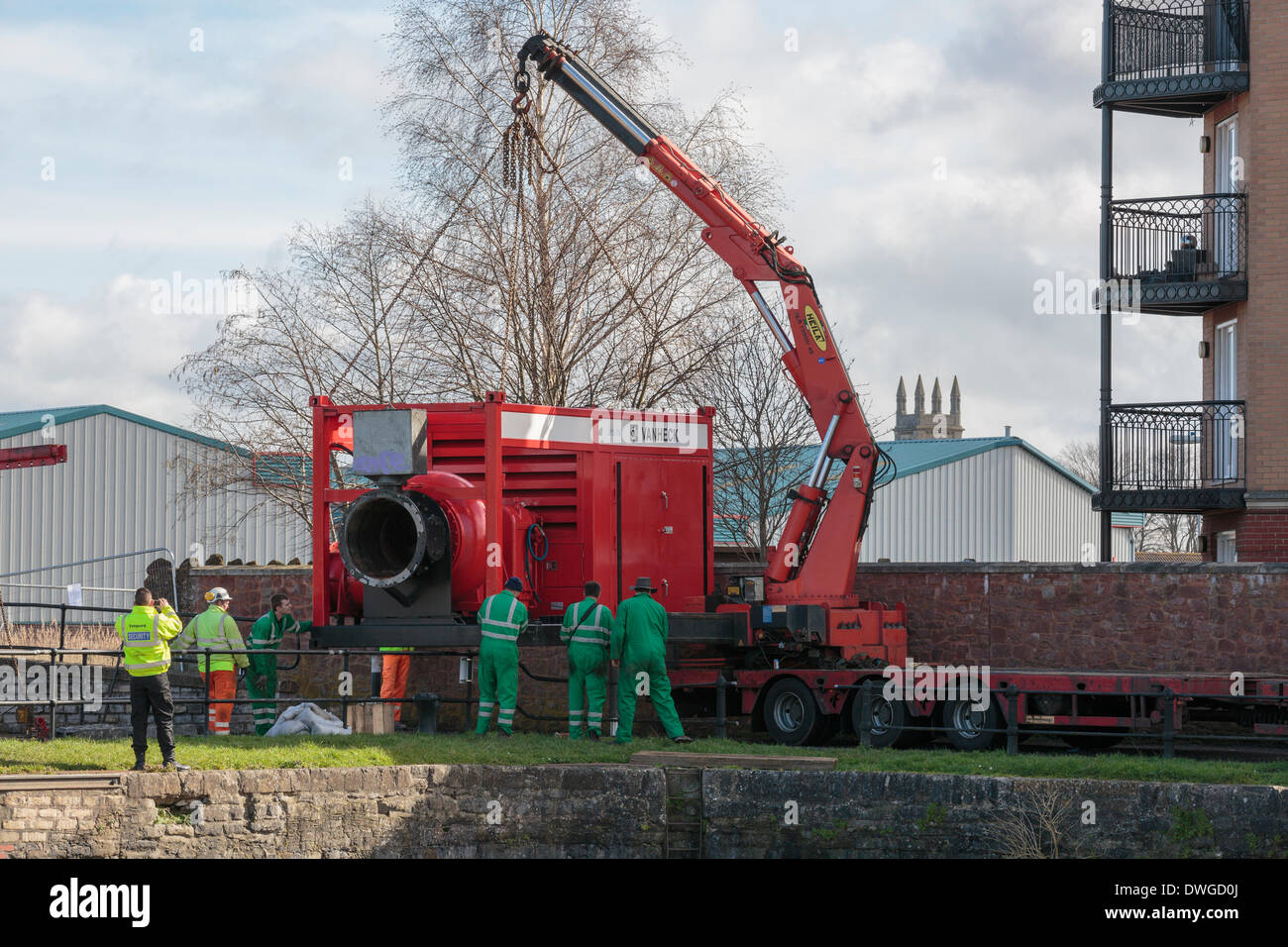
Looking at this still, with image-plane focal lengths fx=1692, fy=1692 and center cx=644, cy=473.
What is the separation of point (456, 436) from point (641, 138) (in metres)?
4.04

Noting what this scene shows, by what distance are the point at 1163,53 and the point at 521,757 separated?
14.5 m

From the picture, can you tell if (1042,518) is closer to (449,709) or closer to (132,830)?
(449,709)

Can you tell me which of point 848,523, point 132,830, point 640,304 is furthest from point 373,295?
point 132,830

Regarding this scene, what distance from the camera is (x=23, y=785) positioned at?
1260 centimetres

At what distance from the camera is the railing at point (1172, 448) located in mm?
22609

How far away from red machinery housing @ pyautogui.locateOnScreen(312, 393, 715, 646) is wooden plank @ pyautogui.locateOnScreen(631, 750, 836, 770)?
2.75 metres

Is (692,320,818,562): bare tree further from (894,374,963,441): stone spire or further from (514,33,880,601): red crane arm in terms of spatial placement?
(894,374,963,441): stone spire

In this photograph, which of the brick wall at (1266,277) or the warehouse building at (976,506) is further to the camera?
the warehouse building at (976,506)

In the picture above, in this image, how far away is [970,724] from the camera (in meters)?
16.8

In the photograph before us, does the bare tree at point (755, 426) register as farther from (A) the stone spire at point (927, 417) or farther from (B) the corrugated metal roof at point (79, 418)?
(A) the stone spire at point (927, 417)

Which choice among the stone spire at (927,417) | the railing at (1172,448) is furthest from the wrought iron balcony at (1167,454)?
the stone spire at (927,417)

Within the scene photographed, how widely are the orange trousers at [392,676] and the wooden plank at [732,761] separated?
17.6ft

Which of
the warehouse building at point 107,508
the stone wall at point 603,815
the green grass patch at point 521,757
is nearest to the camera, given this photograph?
the stone wall at point 603,815

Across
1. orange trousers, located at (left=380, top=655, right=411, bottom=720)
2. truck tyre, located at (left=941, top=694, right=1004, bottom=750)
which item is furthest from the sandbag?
truck tyre, located at (left=941, top=694, right=1004, bottom=750)
